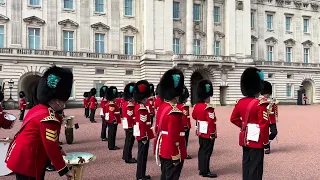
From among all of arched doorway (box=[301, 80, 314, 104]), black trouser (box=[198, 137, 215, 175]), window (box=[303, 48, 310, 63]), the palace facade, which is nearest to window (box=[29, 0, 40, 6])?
the palace facade

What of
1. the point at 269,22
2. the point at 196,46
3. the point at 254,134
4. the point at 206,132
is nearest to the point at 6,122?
the point at 206,132

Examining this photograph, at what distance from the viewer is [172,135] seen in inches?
170

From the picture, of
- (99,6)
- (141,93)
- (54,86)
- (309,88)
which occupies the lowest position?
(141,93)

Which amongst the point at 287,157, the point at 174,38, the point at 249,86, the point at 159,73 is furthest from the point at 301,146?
the point at 174,38

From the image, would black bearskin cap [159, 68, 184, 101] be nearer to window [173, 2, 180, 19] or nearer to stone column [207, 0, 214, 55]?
window [173, 2, 180, 19]

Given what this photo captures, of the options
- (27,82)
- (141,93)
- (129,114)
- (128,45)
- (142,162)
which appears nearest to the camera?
(142,162)

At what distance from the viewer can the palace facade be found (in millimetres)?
28047

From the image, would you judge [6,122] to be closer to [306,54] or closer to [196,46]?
[196,46]

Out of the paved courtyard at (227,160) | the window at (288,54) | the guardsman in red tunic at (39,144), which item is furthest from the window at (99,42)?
the guardsman in red tunic at (39,144)

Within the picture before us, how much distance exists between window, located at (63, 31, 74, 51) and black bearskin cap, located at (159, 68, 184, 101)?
26478mm

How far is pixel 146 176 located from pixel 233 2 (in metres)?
32.2

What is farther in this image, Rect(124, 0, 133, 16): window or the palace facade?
Rect(124, 0, 133, 16): window

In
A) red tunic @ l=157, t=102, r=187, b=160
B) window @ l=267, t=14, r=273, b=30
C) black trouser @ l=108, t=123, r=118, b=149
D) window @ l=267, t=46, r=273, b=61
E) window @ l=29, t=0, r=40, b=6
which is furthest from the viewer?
window @ l=267, t=14, r=273, b=30

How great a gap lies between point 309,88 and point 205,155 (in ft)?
133
